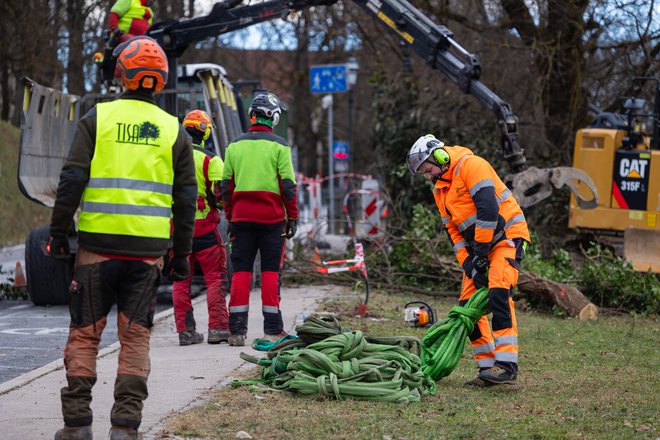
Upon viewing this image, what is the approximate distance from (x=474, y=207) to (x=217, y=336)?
268cm

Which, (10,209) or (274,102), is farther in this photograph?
(10,209)

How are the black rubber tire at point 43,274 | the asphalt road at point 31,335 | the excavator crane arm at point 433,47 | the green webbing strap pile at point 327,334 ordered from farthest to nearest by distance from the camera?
the excavator crane arm at point 433,47
the black rubber tire at point 43,274
the asphalt road at point 31,335
the green webbing strap pile at point 327,334

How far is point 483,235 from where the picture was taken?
6.95 meters

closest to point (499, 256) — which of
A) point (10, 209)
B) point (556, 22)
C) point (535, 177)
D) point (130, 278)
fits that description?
point (130, 278)

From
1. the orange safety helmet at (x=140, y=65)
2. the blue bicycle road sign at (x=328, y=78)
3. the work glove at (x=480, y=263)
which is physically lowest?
the work glove at (x=480, y=263)

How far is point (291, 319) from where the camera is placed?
10.1 metres

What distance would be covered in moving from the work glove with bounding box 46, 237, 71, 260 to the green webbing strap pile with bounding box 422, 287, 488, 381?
9.22ft

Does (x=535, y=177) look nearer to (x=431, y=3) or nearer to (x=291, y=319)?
(x=291, y=319)

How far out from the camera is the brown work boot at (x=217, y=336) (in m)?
8.68

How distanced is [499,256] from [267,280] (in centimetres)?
214

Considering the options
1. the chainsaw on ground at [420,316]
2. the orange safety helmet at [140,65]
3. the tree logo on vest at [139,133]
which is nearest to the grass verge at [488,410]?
the chainsaw on ground at [420,316]

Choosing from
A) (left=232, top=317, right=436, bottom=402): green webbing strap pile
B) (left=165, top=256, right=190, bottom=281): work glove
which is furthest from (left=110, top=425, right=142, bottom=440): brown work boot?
(left=232, top=317, right=436, bottom=402): green webbing strap pile

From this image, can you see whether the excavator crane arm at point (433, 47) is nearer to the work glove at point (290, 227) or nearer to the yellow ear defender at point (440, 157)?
the work glove at point (290, 227)

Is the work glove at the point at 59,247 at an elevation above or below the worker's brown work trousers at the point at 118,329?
above
